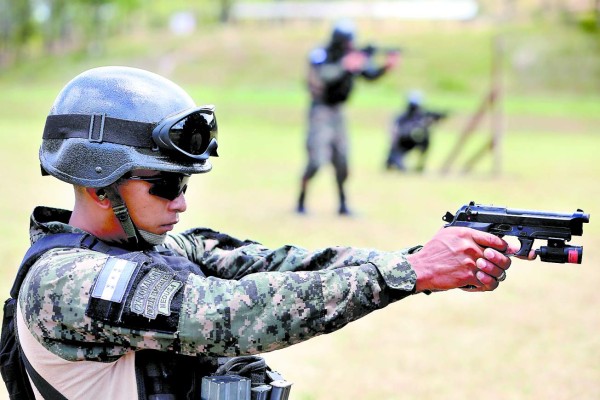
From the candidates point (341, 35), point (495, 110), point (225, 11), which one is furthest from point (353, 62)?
point (225, 11)

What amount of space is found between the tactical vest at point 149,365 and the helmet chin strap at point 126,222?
0.05 metres

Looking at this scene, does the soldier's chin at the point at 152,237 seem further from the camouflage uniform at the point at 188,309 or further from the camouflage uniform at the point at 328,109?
the camouflage uniform at the point at 328,109

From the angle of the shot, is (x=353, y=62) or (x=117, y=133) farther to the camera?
(x=353, y=62)

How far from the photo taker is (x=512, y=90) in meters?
47.6

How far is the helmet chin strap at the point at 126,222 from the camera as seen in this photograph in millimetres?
3004

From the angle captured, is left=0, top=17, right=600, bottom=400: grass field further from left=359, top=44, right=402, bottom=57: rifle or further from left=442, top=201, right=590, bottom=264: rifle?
left=442, top=201, right=590, bottom=264: rifle

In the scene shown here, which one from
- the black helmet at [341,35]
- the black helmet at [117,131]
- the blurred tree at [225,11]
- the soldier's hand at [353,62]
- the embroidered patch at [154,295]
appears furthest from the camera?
the blurred tree at [225,11]

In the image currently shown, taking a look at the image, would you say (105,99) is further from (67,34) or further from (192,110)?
(67,34)

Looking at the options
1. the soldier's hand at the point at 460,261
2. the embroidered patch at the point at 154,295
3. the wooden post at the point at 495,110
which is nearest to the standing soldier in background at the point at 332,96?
the wooden post at the point at 495,110

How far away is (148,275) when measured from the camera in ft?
8.65

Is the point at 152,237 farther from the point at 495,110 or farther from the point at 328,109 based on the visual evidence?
the point at 495,110

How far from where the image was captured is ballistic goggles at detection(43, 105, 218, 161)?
2984 mm

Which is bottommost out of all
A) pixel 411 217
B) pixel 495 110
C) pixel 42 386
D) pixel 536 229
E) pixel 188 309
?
pixel 411 217

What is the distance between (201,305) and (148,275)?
15 centimetres
